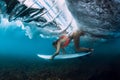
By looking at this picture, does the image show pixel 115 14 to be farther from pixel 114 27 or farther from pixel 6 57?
pixel 6 57

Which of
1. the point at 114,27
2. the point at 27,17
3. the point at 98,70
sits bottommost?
the point at 98,70

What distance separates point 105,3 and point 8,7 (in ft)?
3.18

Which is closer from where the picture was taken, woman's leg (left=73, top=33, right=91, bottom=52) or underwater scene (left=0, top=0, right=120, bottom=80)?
underwater scene (left=0, top=0, right=120, bottom=80)

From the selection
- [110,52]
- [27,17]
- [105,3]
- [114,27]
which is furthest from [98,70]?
[27,17]

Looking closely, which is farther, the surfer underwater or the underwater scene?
the surfer underwater

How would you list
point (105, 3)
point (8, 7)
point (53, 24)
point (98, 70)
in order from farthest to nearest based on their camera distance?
1. point (98, 70)
2. point (105, 3)
3. point (53, 24)
4. point (8, 7)

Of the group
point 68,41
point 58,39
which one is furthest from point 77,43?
point 58,39

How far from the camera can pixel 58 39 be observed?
3.05 m

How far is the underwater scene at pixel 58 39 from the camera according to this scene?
111 inches

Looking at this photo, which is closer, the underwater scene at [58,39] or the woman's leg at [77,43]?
the underwater scene at [58,39]

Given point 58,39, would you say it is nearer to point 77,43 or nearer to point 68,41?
point 68,41

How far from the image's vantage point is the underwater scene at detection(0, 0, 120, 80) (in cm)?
283

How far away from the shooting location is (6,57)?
9.30 feet

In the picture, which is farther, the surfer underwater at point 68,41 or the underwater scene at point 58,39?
the surfer underwater at point 68,41
